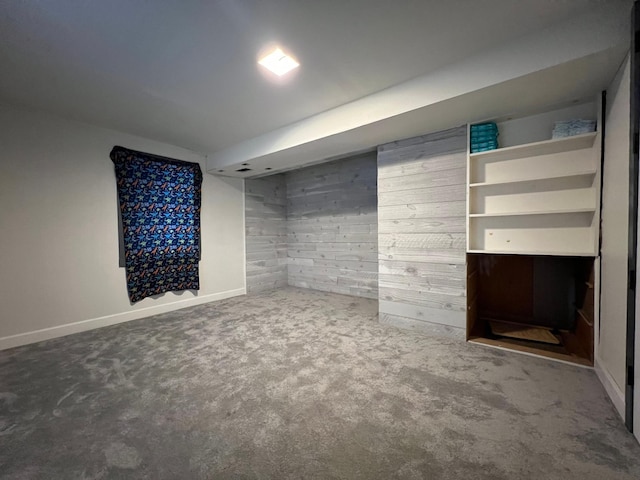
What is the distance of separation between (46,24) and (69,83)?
754 mm

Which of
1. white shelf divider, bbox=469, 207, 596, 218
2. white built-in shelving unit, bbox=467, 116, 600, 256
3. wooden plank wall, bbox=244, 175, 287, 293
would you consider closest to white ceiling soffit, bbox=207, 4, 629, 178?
white built-in shelving unit, bbox=467, 116, 600, 256

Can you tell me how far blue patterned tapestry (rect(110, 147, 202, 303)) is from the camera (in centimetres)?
320

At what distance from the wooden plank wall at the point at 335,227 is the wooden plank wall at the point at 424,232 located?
124cm

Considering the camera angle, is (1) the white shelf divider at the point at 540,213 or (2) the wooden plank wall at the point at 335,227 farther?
(2) the wooden plank wall at the point at 335,227

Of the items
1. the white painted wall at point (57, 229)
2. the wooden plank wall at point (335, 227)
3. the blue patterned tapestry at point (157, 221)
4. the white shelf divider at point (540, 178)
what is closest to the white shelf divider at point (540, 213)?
the white shelf divider at point (540, 178)

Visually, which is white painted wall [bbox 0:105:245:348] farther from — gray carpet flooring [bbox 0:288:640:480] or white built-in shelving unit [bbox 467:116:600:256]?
white built-in shelving unit [bbox 467:116:600:256]

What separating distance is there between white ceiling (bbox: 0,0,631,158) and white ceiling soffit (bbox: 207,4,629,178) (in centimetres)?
8

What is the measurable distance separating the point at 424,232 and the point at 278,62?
2.08m

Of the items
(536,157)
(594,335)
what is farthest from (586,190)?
(594,335)

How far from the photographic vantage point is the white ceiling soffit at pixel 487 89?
1509 mm

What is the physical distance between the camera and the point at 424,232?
2.73 meters

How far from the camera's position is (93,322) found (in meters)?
2.97

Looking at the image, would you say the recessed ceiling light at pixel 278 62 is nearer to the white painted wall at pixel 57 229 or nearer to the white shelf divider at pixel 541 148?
the white shelf divider at pixel 541 148

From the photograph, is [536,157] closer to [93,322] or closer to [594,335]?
[594,335]
